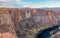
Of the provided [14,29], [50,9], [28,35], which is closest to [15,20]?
[14,29]

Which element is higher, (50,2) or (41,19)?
(50,2)

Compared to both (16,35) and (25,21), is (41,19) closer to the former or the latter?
(25,21)

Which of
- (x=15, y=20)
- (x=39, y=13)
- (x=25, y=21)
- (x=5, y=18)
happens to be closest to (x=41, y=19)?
(x=39, y=13)

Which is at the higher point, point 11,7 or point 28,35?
point 11,7

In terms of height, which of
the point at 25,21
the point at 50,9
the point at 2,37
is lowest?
the point at 2,37

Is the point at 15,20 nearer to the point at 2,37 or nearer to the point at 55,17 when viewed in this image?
the point at 2,37
